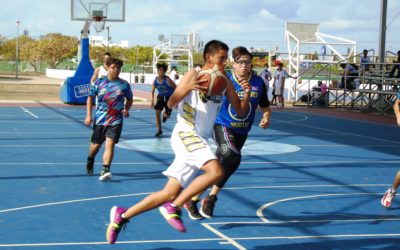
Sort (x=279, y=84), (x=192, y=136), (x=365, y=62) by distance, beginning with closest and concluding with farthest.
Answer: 1. (x=192, y=136)
2. (x=365, y=62)
3. (x=279, y=84)

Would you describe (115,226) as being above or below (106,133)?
below

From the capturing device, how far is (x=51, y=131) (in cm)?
1848

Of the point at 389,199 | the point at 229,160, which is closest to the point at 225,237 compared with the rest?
the point at 229,160

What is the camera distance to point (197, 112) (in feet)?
20.4

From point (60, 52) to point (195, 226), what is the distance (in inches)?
4111

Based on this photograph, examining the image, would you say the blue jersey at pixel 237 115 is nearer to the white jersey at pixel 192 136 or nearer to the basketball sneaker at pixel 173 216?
the white jersey at pixel 192 136

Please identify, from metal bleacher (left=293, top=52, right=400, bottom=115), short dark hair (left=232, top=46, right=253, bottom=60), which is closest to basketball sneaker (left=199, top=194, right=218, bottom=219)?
short dark hair (left=232, top=46, right=253, bottom=60)

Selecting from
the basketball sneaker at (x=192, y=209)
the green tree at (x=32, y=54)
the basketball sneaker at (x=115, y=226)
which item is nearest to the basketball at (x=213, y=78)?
the basketball sneaker at (x=115, y=226)

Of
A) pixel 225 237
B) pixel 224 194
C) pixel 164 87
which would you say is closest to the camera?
pixel 225 237

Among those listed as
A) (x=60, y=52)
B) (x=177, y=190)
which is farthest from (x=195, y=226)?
(x=60, y=52)

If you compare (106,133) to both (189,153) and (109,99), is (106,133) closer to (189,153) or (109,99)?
(109,99)

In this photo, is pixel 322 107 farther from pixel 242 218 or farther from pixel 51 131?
pixel 242 218

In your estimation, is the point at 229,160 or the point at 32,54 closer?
the point at 229,160

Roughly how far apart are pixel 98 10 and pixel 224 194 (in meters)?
23.1
